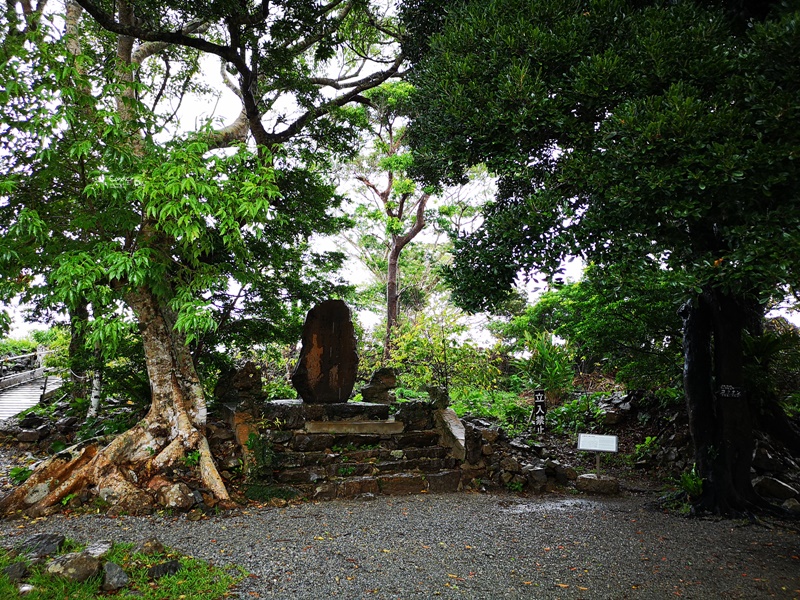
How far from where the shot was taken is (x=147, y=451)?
6.73 metres

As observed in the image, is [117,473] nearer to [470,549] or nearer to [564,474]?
[470,549]

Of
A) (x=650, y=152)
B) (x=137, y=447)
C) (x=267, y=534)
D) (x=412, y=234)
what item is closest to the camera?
(x=650, y=152)

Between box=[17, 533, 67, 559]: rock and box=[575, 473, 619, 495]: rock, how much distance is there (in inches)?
284

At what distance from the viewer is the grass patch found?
359 centimetres

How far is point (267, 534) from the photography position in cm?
532

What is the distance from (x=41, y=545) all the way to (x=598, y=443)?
7204 millimetres

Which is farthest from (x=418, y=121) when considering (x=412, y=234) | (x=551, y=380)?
(x=412, y=234)

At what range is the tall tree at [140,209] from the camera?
17.3 ft

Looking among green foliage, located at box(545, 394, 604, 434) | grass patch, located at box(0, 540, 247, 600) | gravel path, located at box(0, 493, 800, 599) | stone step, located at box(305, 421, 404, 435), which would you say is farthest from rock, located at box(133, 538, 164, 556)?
green foliage, located at box(545, 394, 604, 434)

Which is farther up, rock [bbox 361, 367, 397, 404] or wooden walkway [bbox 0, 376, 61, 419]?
rock [bbox 361, 367, 397, 404]

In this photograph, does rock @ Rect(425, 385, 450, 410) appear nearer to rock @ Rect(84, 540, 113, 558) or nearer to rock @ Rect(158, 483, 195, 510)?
rock @ Rect(158, 483, 195, 510)

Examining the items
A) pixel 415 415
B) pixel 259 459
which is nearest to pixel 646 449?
pixel 415 415

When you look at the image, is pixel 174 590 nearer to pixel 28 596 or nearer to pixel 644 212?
pixel 28 596

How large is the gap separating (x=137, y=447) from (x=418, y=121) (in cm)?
598
